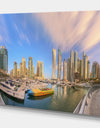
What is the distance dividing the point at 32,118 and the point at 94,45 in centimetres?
229

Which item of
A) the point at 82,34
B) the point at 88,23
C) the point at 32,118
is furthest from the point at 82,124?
the point at 88,23

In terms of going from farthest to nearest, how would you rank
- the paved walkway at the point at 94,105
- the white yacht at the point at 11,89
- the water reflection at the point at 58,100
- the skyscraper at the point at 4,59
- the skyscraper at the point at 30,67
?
the skyscraper at the point at 4,59, the white yacht at the point at 11,89, the skyscraper at the point at 30,67, the water reflection at the point at 58,100, the paved walkway at the point at 94,105

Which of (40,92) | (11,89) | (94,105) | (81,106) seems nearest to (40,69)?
(40,92)

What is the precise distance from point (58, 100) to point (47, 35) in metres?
1.76

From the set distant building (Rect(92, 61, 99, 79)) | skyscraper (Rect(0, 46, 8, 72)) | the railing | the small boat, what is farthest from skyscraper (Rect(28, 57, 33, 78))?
distant building (Rect(92, 61, 99, 79))

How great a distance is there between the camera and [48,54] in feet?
11.5

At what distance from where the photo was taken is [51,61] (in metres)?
3.50

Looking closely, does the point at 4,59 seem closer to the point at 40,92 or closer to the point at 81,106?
the point at 40,92

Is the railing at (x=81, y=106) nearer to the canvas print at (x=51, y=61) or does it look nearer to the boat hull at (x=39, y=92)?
the canvas print at (x=51, y=61)

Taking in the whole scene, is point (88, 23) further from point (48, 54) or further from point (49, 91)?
point (49, 91)

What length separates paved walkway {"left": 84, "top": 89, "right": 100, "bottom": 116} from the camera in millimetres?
3015

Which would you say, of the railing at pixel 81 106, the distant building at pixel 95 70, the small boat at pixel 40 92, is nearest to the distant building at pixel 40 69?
the small boat at pixel 40 92

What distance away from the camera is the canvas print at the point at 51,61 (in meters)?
3.15

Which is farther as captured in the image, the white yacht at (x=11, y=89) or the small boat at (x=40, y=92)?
the white yacht at (x=11, y=89)
